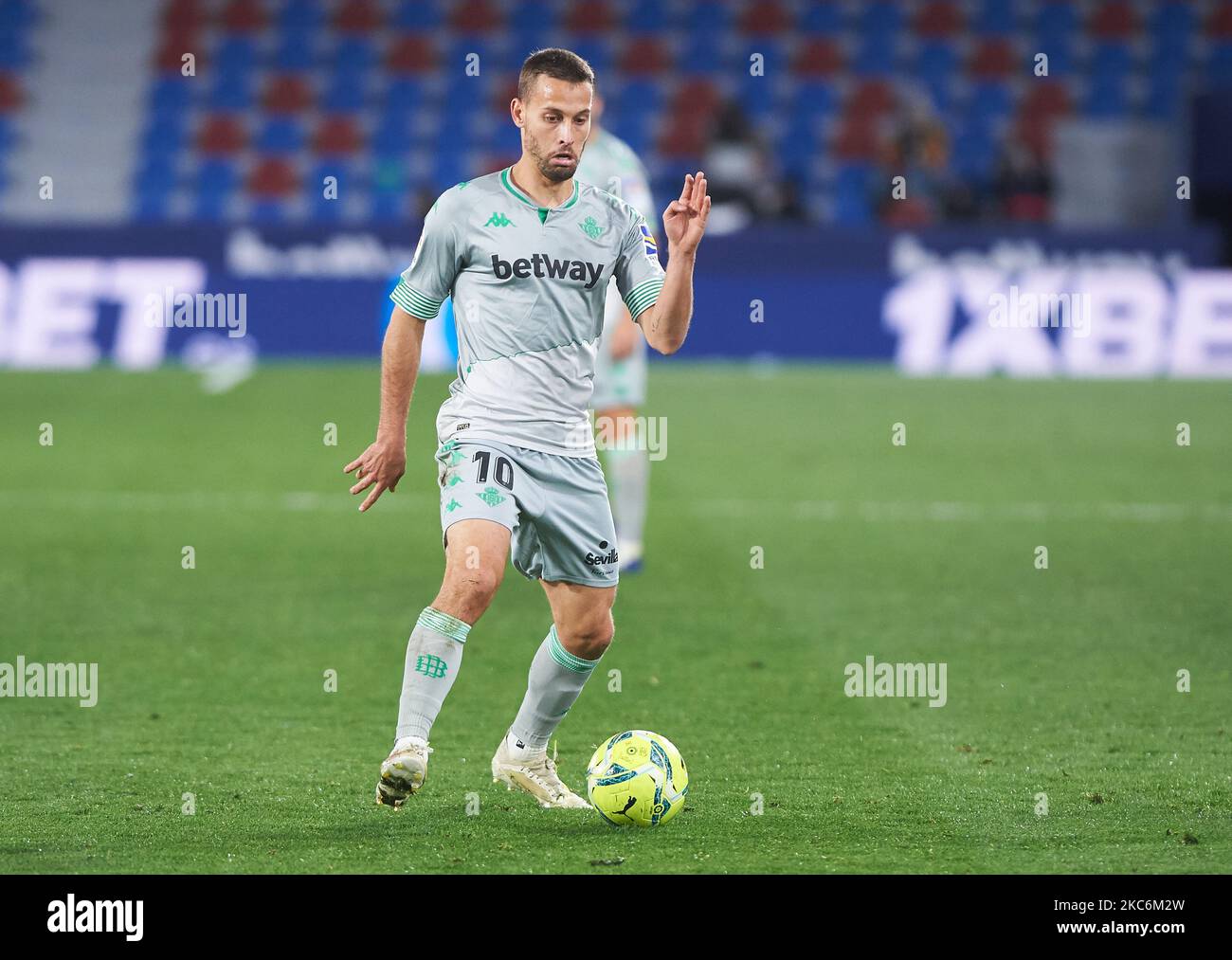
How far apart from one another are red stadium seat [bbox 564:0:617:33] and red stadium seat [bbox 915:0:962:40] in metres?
4.33

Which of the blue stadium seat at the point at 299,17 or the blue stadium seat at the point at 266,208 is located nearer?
the blue stadium seat at the point at 266,208

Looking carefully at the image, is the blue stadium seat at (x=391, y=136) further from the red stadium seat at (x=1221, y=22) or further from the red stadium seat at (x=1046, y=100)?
the red stadium seat at (x=1221, y=22)

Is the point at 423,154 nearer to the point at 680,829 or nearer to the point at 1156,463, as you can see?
the point at 1156,463

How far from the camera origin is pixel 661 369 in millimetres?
19125

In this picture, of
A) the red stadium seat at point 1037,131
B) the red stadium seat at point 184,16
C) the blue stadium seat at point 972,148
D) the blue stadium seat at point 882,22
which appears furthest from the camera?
the red stadium seat at point 184,16

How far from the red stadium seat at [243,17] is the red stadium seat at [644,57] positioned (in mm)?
5340

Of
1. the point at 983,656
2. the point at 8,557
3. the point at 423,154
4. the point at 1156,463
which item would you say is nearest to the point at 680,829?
the point at 983,656

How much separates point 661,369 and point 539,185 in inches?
540

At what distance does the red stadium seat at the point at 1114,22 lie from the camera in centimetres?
2653

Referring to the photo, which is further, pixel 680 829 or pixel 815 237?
pixel 815 237

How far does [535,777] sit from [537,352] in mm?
1237

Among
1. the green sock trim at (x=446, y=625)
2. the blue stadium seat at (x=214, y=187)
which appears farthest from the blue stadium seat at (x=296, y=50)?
the green sock trim at (x=446, y=625)

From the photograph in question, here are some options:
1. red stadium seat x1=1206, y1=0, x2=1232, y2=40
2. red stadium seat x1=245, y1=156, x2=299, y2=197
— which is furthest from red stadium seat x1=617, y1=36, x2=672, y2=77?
red stadium seat x1=1206, y1=0, x2=1232, y2=40

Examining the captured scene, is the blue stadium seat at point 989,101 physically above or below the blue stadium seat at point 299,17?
below
